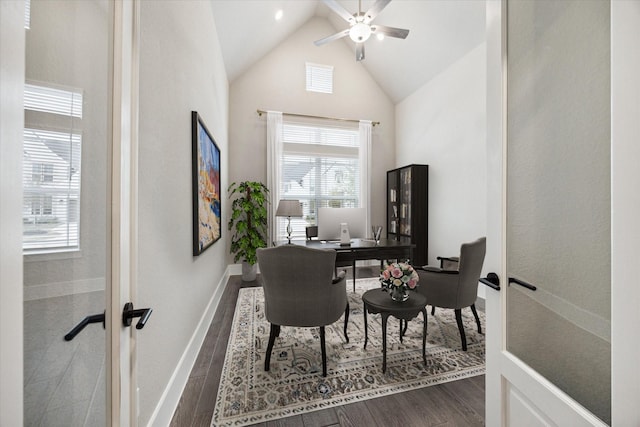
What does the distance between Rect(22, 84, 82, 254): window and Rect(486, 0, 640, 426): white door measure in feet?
4.18

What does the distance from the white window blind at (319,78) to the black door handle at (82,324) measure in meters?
5.09

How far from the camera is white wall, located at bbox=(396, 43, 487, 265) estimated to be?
3.48 metres

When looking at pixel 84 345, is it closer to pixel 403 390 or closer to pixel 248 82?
pixel 403 390

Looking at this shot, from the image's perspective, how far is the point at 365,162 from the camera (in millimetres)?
5215

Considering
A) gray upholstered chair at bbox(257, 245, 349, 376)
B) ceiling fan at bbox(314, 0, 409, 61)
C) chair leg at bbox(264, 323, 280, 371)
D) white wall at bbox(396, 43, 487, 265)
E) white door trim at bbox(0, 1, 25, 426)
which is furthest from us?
white wall at bbox(396, 43, 487, 265)

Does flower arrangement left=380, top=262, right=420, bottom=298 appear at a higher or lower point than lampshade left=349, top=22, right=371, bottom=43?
lower

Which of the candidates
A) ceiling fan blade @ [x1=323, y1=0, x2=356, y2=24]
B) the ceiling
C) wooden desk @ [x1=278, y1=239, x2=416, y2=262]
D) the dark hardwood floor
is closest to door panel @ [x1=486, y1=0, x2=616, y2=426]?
the dark hardwood floor

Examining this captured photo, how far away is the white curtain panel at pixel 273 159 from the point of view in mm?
4742

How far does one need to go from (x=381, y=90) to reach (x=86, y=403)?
601 centimetres

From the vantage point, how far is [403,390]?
5.52 ft

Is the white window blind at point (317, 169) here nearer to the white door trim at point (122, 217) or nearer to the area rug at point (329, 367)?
the area rug at point (329, 367)

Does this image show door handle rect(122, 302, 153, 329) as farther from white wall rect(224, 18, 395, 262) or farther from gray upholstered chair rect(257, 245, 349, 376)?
white wall rect(224, 18, 395, 262)

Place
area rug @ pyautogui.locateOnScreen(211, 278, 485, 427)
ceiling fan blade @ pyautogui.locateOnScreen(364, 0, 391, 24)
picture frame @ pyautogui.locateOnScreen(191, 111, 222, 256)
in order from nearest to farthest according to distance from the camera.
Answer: area rug @ pyautogui.locateOnScreen(211, 278, 485, 427)
picture frame @ pyautogui.locateOnScreen(191, 111, 222, 256)
ceiling fan blade @ pyautogui.locateOnScreen(364, 0, 391, 24)

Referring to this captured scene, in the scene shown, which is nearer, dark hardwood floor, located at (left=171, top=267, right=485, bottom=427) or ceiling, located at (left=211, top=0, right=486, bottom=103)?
dark hardwood floor, located at (left=171, top=267, right=485, bottom=427)
